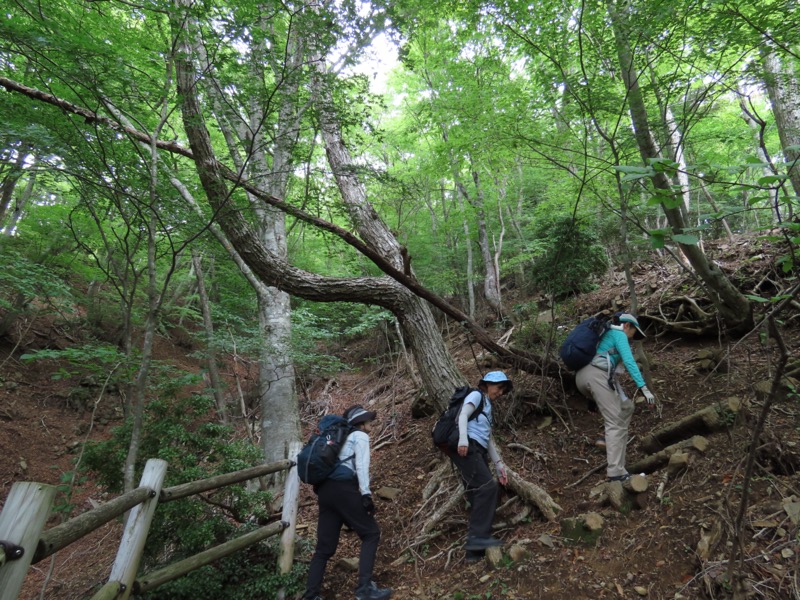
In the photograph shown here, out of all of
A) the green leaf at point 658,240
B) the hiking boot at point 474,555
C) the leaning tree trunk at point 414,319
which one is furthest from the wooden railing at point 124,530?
the green leaf at point 658,240

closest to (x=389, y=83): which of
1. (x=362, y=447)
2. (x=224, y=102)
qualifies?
(x=224, y=102)

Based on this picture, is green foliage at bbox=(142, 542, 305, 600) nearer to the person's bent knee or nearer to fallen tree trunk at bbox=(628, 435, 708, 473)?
the person's bent knee

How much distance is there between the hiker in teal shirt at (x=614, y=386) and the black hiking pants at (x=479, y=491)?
1402mm

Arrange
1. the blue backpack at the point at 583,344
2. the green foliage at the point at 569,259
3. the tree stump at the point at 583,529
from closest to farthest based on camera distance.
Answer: the tree stump at the point at 583,529, the blue backpack at the point at 583,344, the green foliage at the point at 569,259

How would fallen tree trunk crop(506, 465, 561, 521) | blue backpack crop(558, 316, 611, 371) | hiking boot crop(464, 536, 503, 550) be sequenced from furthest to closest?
blue backpack crop(558, 316, 611, 371), fallen tree trunk crop(506, 465, 561, 521), hiking boot crop(464, 536, 503, 550)

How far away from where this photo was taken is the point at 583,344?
5.11 metres

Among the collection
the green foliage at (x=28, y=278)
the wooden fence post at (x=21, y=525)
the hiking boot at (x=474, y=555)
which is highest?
the green foliage at (x=28, y=278)

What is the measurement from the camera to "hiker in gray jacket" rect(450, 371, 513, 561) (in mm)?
4312

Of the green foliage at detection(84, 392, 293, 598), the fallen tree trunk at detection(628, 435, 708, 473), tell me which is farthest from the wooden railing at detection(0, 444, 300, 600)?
the fallen tree trunk at detection(628, 435, 708, 473)

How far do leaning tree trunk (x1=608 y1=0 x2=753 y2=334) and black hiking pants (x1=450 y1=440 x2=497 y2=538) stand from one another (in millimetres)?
3232

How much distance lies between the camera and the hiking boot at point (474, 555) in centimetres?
425

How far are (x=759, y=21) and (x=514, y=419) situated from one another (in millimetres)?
5624

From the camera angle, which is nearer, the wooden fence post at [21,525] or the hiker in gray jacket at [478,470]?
the wooden fence post at [21,525]

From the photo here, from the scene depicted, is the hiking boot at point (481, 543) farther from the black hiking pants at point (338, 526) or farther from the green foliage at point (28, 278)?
the green foliage at point (28, 278)
